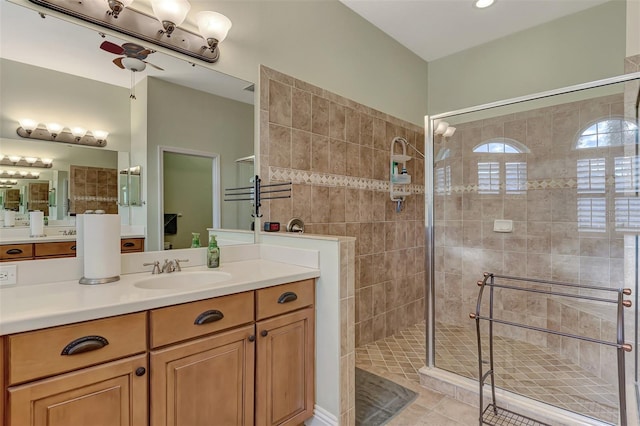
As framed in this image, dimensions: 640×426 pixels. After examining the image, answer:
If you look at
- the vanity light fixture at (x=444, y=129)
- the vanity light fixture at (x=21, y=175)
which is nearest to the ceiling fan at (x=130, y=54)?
the vanity light fixture at (x=21, y=175)

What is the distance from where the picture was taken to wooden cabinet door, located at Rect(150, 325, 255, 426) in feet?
4.00

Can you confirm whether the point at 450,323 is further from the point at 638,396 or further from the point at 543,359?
the point at 638,396

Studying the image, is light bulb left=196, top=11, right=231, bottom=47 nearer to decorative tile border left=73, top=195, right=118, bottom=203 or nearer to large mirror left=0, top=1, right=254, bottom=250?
large mirror left=0, top=1, right=254, bottom=250

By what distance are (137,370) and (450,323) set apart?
250cm

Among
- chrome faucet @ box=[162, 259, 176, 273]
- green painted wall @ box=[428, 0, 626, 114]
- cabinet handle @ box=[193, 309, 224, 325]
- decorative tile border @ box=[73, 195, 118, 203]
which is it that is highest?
green painted wall @ box=[428, 0, 626, 114]

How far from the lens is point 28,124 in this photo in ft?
4.71

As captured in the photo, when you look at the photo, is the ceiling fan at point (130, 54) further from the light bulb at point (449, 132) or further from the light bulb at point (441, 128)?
the light bulb at point (449, 132)

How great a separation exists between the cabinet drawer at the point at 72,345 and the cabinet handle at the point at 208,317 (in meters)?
0.20

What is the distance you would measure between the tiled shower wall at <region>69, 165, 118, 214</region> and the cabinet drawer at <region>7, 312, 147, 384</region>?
28.7 inches

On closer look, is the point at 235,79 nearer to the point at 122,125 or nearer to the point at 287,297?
the point at 122,125

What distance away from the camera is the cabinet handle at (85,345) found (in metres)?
1.03

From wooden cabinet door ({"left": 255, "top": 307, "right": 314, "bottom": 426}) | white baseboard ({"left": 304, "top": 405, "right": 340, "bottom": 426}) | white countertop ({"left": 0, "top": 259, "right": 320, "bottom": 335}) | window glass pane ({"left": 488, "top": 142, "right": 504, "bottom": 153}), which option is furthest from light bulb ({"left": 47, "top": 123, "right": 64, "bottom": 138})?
window glass pane ({"left": 488, "top": 142, "right": 504, "bottom": 153})

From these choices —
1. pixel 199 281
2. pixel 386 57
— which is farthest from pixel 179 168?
pixel 386 57

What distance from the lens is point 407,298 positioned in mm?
3381
